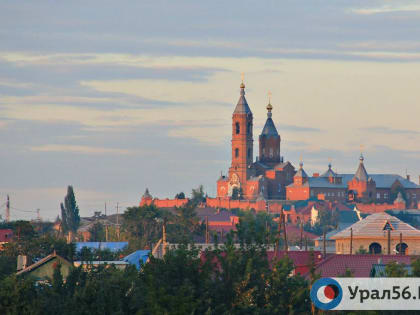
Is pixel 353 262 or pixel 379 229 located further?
pixel 379 229

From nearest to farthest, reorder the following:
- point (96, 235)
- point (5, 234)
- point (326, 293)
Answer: point (326, 293) < point (5, 234) < point (96, 235)

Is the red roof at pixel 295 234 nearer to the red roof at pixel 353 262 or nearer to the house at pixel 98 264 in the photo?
the house at pixel 98 264

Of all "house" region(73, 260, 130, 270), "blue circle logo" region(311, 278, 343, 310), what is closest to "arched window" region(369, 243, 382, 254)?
"house" region(73, 260, 130, 270)

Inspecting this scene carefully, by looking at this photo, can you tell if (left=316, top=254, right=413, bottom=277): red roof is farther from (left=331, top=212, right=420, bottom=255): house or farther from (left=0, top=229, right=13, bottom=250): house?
(left=0, top=229, right=13, bottom=250): house

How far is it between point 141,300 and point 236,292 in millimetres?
3179

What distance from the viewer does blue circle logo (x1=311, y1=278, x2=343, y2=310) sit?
1396 inches

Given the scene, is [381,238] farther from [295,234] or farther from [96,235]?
[295,234]

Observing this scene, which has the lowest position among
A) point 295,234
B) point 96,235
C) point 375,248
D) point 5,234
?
point 375,248

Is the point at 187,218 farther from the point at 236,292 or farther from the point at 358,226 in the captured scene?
the point at 236,292

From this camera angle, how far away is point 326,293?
1423 inches

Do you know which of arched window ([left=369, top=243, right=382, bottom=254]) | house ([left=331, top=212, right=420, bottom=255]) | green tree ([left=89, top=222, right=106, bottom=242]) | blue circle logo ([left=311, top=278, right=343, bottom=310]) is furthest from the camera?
green tree ([left=89, top=222, right=106, bottom=242])

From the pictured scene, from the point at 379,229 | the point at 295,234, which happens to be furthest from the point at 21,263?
the point at 295,234

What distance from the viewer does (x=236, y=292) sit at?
132ft

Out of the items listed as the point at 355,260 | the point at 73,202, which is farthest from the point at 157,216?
the point at 355,260
